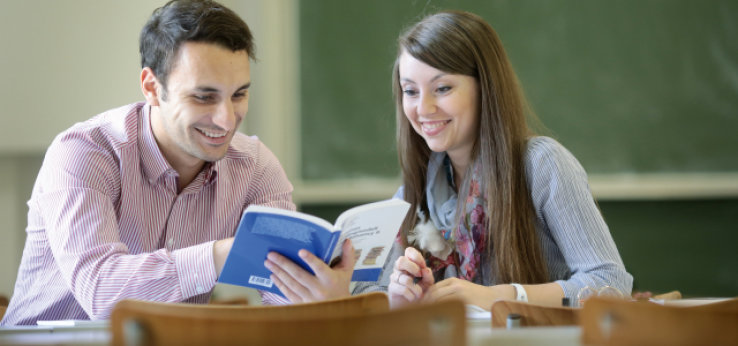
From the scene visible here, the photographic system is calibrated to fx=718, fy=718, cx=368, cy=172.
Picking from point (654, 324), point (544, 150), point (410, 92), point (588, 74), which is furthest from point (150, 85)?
point (588, 74)

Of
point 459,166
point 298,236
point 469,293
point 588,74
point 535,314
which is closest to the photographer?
point 535,314

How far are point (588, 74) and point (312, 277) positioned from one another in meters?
2.73

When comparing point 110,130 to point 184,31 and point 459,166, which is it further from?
point 459,166

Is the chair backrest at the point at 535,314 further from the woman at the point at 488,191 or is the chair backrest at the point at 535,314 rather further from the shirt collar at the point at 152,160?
the shirt collar at the point at 152,160

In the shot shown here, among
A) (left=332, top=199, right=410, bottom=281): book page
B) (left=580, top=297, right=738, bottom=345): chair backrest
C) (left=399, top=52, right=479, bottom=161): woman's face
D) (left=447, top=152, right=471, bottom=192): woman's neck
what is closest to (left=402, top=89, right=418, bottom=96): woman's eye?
(left=399, top=52, right=479, bottom=161): woman's face

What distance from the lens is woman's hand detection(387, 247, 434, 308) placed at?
190 centimetres

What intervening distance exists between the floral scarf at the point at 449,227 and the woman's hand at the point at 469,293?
0.80ft

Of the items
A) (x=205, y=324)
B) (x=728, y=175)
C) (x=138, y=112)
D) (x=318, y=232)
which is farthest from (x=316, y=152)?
(x=205, y=324)

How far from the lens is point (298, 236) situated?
5.21 feet

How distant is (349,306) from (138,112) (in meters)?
1.19

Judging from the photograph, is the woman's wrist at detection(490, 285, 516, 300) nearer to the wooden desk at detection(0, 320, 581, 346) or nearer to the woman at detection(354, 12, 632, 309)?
the woman at detection(354, 12, 632, 309)

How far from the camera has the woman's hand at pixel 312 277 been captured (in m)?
1.66

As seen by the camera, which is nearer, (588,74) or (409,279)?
(409,279)

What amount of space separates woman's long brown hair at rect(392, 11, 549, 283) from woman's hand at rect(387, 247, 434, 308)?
287 millimetres
